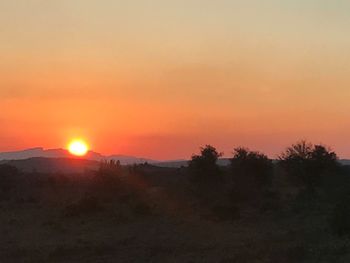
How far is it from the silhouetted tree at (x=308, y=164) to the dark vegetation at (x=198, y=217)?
0.10 meters

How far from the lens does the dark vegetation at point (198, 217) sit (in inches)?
1183

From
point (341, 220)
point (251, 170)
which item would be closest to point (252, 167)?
point (251, 170)

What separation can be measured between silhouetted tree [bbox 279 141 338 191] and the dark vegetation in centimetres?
10

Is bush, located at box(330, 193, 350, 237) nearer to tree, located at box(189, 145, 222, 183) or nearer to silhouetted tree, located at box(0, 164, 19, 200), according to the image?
tree, located at box(189, 145, 222, 183)

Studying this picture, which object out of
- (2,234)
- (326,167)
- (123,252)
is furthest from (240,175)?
(123,252)

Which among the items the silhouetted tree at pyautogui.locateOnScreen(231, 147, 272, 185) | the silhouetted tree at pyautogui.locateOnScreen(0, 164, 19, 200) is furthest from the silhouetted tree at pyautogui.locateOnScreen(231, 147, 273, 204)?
the silhouetted tree at pyautogui.locateOnScreen(0, 164, 19, 200)

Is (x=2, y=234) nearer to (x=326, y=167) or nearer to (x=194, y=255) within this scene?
(x=194, y=255)

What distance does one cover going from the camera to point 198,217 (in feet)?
157

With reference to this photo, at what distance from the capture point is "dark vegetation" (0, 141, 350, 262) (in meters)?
30.0

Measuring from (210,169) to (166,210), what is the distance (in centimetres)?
1943

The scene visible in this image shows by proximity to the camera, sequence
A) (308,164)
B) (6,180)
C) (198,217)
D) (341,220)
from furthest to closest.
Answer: (6,180), (308,164), (198,217), (341,220)

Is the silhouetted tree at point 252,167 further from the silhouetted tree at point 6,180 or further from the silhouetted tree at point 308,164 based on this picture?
the silhouetted tree at point 6,180

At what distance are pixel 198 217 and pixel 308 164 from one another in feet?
77.3

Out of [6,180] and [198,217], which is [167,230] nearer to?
[198,217]
